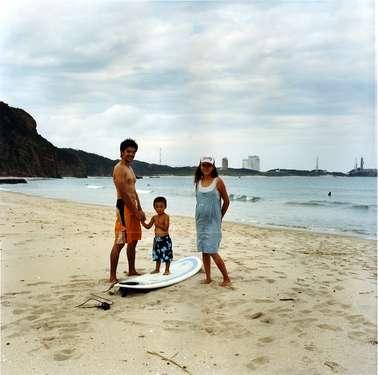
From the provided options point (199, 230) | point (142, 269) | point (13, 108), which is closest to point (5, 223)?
point (142, 269)

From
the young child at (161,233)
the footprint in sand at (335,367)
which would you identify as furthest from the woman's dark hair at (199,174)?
the footprint in sand at (335,367)

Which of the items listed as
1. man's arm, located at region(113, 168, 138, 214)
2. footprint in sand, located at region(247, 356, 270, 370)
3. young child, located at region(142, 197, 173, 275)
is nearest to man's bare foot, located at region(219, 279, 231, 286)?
young child, located at region(142, 197, 173, 275)

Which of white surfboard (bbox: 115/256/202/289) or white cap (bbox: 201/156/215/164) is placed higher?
white cap (bbox: 201/156/215/164)

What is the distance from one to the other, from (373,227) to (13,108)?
99.8 metres

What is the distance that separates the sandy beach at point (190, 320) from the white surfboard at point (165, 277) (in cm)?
9

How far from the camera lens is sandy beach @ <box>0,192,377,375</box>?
121 inches

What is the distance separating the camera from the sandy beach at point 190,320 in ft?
10.1

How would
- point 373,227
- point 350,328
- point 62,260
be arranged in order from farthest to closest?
1. point 373,227
2. point 62,260
3. point 350,328

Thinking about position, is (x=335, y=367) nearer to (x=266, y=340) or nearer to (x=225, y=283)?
(x=266, y=340)

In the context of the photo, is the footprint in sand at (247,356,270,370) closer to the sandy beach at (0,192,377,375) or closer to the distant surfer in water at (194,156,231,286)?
the sandy beach at (0,192,377,375)

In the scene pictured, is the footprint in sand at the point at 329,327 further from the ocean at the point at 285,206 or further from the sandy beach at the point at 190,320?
the ocean at the point at 285,206

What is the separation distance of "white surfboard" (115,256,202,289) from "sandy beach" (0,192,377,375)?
87 mm

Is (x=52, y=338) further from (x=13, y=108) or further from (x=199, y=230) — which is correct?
(x=13, y=108)

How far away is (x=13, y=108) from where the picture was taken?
100 metres
